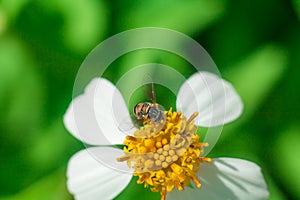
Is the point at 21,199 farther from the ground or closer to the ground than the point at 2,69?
closer to the ground

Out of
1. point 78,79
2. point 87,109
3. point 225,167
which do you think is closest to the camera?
point 225,167

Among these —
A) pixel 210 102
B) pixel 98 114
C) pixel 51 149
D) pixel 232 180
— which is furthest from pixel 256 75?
pixel 51 149

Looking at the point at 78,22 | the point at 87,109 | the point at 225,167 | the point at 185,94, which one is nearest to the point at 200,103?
the point at 185,94

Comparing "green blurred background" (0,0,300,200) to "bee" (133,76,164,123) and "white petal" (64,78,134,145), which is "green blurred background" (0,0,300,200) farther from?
"bee" (133,76,164,123)

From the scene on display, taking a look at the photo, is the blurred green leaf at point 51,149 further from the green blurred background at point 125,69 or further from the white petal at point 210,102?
the white petal at point 210,102

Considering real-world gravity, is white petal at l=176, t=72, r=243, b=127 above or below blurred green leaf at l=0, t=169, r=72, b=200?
above

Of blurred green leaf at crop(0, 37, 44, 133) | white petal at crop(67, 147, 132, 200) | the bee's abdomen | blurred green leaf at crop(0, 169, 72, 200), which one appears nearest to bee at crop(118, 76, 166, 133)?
the bee's abdomen

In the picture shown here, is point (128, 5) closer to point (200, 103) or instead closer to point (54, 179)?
point (200, 103)
